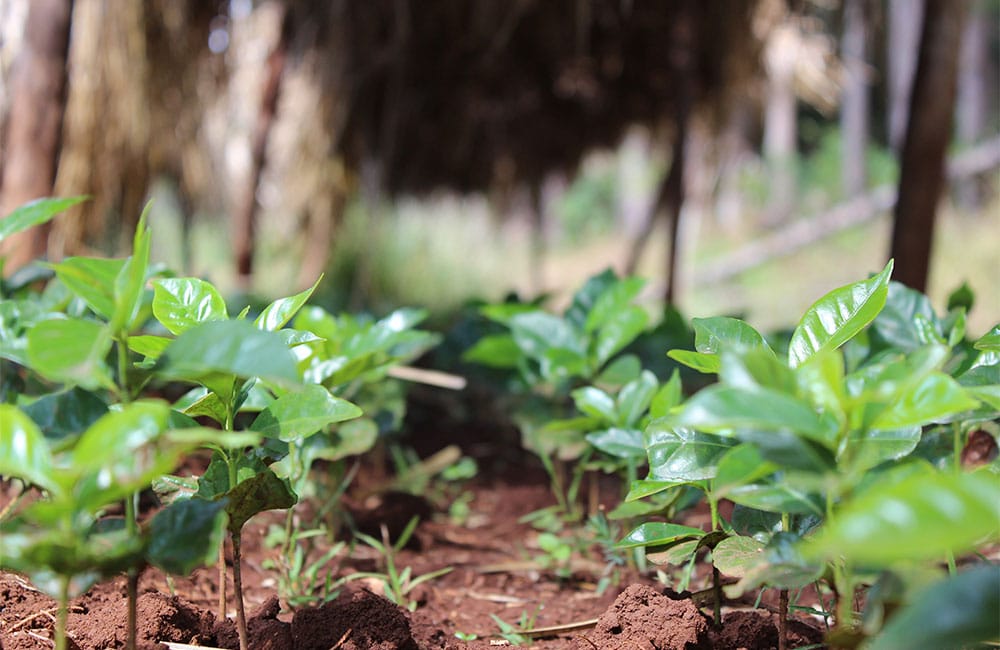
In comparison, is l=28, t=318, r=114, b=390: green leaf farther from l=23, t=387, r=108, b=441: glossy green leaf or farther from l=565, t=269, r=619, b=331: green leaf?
l=565, t=269, r=619, b=331: green leaf

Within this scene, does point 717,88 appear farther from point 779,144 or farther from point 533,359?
point 779,144

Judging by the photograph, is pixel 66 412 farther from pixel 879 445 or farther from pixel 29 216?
pixel 879 445

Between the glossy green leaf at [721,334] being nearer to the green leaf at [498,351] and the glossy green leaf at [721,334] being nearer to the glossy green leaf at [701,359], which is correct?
the glossy green leaf at [701,359]

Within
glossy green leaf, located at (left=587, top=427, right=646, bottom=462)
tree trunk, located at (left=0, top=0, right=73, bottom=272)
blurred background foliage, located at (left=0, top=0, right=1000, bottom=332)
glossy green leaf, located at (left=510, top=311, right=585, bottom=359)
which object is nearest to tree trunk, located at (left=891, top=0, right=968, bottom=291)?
blurred background foliage, located at (left=0, top=0, right=1000, bottom=332)

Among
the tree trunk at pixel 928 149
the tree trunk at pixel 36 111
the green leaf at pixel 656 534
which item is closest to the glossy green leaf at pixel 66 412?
the green leaf at pixel 656 534

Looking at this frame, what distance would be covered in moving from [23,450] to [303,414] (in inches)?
6.4

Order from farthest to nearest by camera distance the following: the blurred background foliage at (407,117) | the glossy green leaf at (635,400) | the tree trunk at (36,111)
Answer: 1. the blurred background foliage at (407,117)
2. the tree trunk at (36,111)
3. the glossy green leaf at (635,400)

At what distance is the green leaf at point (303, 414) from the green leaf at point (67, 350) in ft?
0.39

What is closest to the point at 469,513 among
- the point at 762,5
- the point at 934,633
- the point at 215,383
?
the point at 215,383

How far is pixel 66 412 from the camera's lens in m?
0.47

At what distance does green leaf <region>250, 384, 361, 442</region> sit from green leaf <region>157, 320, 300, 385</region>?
4.0 inches

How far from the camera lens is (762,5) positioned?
7.36 ft

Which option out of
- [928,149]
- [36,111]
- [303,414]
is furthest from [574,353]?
[36,111]

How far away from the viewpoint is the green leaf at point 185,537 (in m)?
0.37
